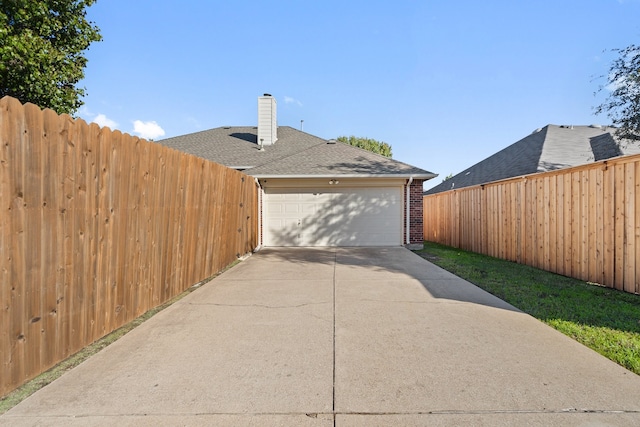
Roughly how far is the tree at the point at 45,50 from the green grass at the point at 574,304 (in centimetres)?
1086

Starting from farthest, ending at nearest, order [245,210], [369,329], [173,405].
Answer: [245,210]
[369,329]
[173,405]

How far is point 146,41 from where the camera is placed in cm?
1020

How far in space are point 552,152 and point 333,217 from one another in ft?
30.5

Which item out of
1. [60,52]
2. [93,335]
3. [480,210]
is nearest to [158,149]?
[93,335]

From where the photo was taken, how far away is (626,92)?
393 inches

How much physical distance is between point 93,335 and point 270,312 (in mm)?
2012

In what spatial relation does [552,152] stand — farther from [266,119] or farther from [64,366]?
[64,366]

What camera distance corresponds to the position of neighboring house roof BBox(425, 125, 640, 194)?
12137 mm

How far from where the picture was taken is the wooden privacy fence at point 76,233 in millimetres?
2523

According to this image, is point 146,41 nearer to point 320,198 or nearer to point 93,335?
point 320,198

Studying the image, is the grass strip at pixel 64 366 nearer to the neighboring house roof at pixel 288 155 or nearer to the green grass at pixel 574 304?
the green grass at pixel 574 304

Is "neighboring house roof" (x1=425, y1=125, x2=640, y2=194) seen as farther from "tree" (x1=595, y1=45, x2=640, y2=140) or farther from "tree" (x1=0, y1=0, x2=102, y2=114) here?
"tree" (x1=0, y1=0, x2=102, y2=114)

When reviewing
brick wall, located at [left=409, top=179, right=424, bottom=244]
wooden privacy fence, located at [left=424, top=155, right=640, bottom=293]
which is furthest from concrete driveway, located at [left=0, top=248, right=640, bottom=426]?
brick wall, located at [left=409, top=179, right=424, bottom=244]

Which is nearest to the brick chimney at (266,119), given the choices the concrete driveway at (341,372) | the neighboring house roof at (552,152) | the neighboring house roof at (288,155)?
the neighboring house roof at (288,155)
